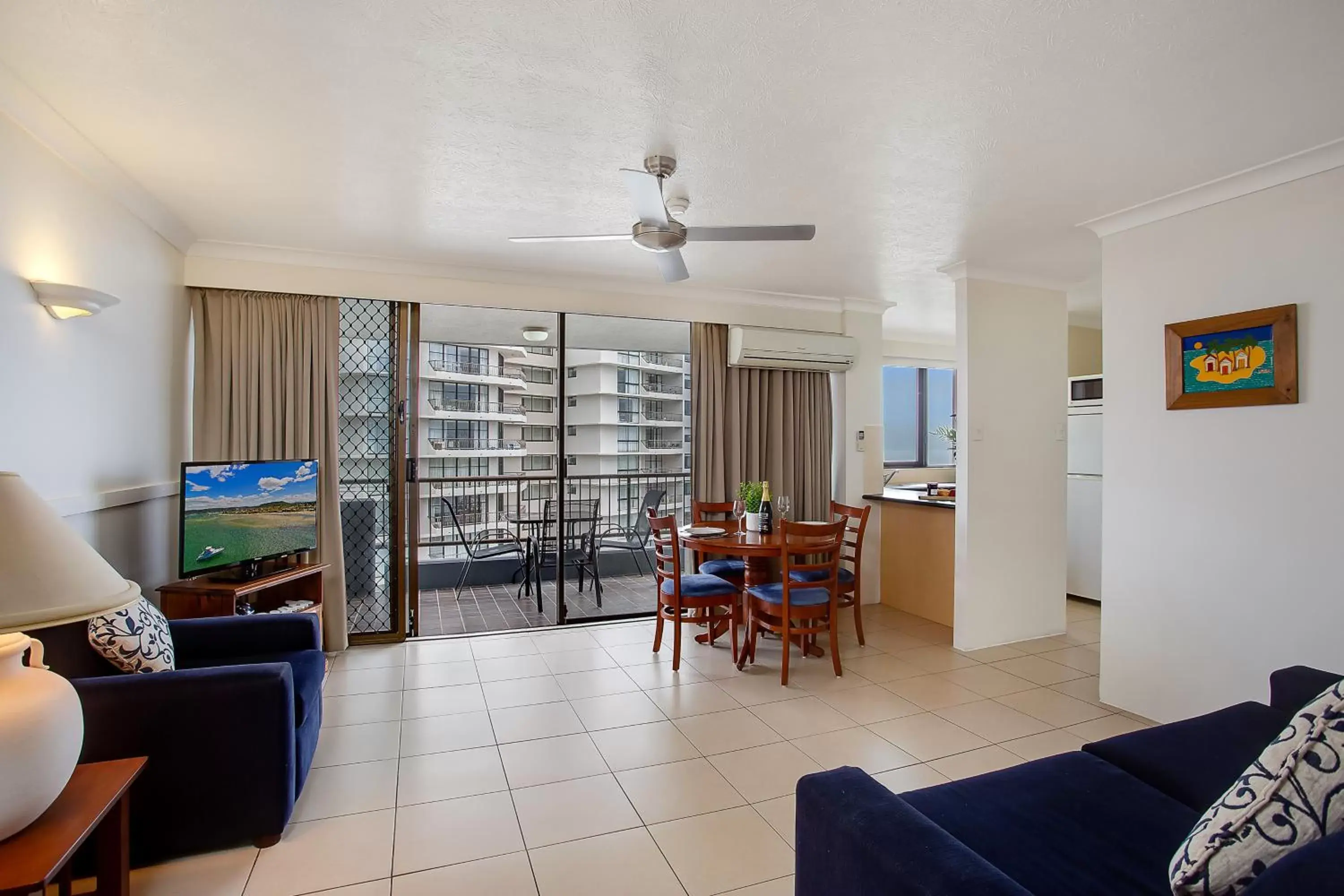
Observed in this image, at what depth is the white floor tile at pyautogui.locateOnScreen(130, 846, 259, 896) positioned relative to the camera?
1.87 meters

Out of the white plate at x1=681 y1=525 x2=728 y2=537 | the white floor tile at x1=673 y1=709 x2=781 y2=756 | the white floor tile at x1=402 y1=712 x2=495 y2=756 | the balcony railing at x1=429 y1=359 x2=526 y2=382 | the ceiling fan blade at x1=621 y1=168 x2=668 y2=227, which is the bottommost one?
the white floor tile at x1=673 y1=709 x2=781 y2=756

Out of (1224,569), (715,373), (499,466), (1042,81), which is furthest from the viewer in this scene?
(499,466)

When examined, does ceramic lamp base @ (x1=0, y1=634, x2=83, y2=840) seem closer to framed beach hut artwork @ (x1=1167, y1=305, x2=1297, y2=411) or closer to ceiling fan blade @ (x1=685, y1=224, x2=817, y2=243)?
ceiling fan blade @ (x1=685, y1=224, x2=817, y2=243)

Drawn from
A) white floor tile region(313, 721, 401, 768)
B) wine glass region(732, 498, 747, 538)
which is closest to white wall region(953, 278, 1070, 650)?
wine glass region(732, 498, 747, 538)

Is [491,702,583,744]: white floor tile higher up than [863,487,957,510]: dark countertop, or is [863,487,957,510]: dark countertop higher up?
[863,487,957,510]: dark countertop

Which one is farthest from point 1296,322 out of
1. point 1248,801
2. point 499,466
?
point 499,466

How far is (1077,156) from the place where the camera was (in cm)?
251

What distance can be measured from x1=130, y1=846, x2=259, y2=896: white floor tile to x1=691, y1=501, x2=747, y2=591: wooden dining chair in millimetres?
2814

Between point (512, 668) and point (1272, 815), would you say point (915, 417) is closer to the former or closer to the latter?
point (512, 668)

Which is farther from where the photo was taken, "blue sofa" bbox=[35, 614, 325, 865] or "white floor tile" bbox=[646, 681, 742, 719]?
"white floor tile" bbox=[646, 681, 742, 719]

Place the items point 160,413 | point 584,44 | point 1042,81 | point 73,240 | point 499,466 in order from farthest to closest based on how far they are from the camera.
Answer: point 499,466, point 160,413, point 73,240, point 1042,81, point 584,44

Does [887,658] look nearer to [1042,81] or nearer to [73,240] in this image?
[1042,81]

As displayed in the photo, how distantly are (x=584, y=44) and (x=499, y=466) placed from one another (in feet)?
23.2

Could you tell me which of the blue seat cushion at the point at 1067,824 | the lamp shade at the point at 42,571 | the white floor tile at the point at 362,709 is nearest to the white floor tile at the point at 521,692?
the white floor tile at the point at 362,709
